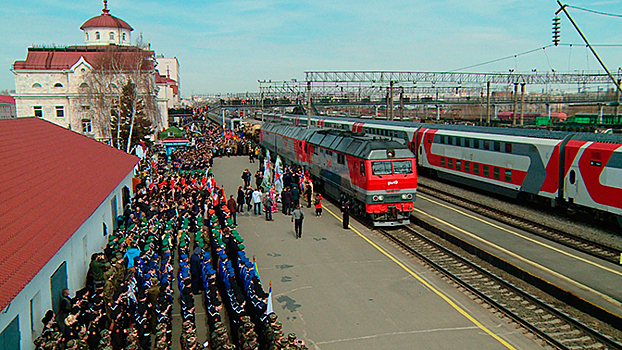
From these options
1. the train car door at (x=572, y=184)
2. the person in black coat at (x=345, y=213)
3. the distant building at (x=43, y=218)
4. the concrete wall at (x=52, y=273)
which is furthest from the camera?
the person in black coat at (x=345, y=213)

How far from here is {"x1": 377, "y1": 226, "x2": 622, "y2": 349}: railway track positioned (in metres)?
9.62

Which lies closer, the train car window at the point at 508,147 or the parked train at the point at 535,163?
the parked train at the point at 535,163

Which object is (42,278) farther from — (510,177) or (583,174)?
(510,177)

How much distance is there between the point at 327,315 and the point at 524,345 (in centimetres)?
414

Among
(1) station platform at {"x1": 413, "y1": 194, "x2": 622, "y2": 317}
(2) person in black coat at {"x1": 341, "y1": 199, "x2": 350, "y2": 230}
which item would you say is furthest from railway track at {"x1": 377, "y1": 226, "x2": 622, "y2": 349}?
(2) person in black coat at {"x1": 341, "y1": 199, "x2": 350, "y2": 230}

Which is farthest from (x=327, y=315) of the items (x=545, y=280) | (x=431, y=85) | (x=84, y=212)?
(x=431, y=85)

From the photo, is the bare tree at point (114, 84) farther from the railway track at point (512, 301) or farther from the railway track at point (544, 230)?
the railway track at point (512, 301)

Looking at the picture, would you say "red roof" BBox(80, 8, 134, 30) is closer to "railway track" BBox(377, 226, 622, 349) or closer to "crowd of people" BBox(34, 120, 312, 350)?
"crowd of people" BBox(34, 120, 312, 350)

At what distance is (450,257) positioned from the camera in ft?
49.9

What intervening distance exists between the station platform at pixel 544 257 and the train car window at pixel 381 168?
258 cm

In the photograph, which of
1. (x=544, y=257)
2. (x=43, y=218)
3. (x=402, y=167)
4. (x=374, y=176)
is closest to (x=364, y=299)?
(x=544, y=257)

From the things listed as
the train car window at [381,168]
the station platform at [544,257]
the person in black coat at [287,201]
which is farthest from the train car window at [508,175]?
the person in black coat at [287,201]

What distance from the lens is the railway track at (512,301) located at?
962 centimetres

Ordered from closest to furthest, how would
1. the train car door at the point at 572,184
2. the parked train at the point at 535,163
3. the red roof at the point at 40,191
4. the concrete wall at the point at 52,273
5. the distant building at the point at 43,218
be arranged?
the distant building at the point at 43,218 → the red roof at the point at 40,191 → the concrete wall at the point at 52,273 → the parked train at the point at 535,163 → the train car door at the point at 572,184
